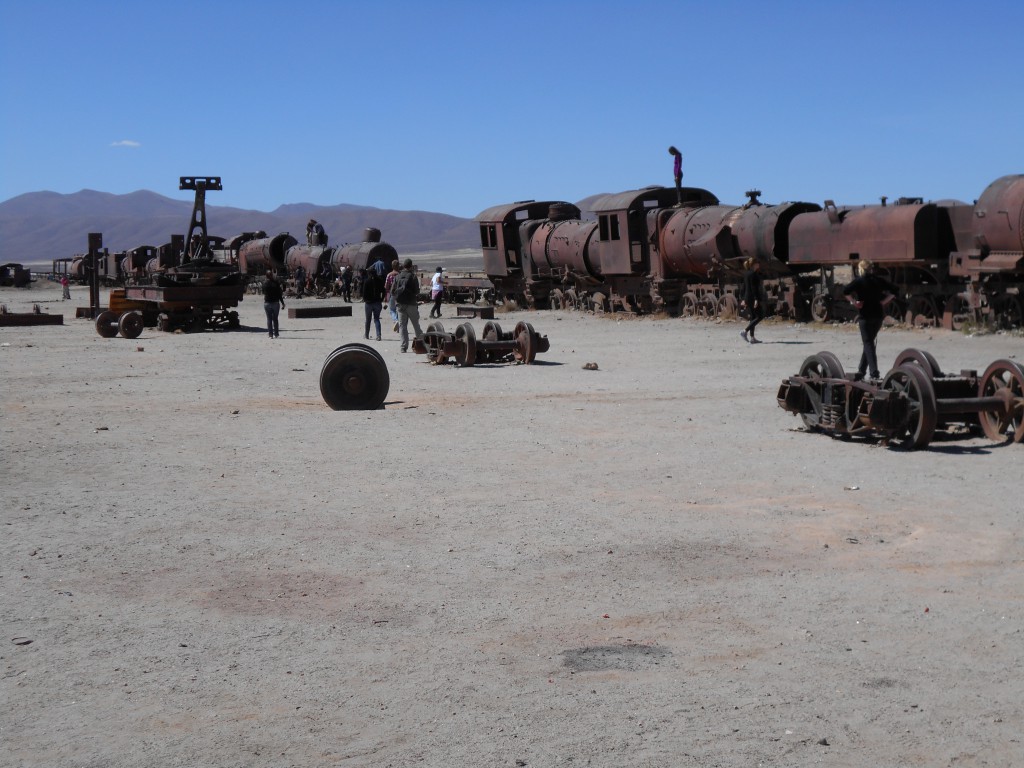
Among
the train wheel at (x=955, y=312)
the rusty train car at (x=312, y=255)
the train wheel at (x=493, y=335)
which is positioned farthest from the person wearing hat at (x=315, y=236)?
the train wheel at (x=955, y=312)

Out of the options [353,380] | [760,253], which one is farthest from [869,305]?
[760,253]

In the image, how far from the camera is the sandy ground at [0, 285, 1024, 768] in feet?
15.8

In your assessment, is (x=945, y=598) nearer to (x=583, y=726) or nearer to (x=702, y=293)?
(x=583, y=726)

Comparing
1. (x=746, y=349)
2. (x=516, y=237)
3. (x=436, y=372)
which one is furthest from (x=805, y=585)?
(x=516, y=237)

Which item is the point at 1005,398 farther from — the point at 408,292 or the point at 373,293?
the point at 373,293

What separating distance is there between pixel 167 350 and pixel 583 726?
21132 mm

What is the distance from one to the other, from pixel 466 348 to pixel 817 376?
854cm

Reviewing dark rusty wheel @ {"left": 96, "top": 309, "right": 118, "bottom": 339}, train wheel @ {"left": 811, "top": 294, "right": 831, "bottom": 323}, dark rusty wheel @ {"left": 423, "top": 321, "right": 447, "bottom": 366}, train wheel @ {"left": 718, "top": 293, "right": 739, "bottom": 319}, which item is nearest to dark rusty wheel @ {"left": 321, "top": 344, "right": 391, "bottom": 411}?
dark rusty wheel @ {"left": 423, "top": 321, "right": 447, "bottom": 366}

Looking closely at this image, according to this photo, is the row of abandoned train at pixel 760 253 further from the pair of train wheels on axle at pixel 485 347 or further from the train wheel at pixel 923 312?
the pair of train wheels on axle at pixel 485 347

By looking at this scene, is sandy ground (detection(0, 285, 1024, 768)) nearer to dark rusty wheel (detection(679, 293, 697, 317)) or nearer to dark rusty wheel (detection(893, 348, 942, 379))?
dark rusty wheel (detection(893, 348, 942, 379))

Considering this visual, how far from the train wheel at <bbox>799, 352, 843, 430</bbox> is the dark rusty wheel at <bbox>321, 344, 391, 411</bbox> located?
199 inches

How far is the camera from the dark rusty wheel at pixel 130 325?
2858 centimetres

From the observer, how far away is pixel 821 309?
27.2 meters

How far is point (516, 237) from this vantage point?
40.4 metres
